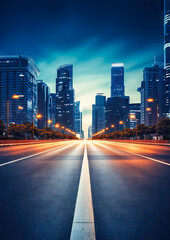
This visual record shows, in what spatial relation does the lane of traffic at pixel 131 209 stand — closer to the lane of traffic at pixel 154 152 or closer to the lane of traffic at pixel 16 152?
the lane of traffic at pixel 154 152

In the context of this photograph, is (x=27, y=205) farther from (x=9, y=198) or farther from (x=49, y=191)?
(x=49, y=191)

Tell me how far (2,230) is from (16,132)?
3638 inches

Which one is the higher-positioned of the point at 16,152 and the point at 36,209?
the point at 36,209

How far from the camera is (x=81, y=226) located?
3.11 meters

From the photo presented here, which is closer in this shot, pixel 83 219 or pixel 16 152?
pixel 83 219

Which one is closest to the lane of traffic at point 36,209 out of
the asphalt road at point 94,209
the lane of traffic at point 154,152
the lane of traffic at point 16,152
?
the asphalt road at point 94,209

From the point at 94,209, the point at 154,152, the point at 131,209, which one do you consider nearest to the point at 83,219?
the point at 94,209

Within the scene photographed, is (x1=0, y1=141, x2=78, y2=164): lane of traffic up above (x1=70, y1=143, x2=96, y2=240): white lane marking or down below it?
below

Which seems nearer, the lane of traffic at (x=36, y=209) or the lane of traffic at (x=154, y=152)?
the lane of traffic at (x=36, y=209)

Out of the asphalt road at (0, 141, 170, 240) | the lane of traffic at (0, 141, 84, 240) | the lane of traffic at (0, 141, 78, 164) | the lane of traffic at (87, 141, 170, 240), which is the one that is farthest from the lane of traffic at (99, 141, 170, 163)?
the lane of traffic at (0, 141, 78, 164)

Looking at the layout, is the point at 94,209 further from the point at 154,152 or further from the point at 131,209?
the point at 154,152

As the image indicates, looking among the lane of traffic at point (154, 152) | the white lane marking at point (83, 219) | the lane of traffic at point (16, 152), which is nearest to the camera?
the white lane marking at point (83, 219)

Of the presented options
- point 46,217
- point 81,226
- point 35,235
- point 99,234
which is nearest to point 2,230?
point 35,235

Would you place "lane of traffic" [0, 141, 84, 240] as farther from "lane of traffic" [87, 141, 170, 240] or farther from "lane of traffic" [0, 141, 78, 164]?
"lane of traffic" [0, 141, 78, 164]
